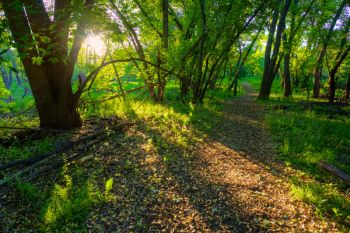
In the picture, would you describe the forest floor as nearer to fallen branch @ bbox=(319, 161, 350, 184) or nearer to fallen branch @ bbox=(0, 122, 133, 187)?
fallen branch @ bbox=(0, 122, 133, 187)

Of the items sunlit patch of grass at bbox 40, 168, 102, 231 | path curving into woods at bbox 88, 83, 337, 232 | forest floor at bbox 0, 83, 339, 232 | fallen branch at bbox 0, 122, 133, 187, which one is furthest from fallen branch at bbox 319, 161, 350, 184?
fallen branch at bbox 0, 122, 133, 187

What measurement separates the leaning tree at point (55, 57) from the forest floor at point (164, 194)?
149 centimetres

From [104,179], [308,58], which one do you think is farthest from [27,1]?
[308,58]

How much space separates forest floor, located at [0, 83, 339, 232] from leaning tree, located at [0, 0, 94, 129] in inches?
58.5

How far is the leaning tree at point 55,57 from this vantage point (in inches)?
191

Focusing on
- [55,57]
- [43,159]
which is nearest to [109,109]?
[55,57]

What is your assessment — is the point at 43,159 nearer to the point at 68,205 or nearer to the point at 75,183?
the point at 75,183

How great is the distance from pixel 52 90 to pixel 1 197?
2986 millimetres

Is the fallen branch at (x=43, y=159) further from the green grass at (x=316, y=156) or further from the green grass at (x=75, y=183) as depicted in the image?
the green grass at (x=316, y=156)

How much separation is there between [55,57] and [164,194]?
4126 mm

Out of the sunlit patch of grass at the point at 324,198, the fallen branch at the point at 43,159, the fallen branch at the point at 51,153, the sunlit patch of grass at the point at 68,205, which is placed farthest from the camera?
the fallen branch at the point at 51,153

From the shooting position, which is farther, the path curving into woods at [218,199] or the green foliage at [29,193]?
the green foliage at [29,193]

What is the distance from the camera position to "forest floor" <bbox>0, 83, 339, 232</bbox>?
3178 millimetres

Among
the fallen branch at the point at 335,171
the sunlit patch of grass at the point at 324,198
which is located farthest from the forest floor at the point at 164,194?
the fallen branch at the point at 335,171
